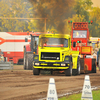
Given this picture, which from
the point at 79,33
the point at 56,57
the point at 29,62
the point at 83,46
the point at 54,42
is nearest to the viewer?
the point at 56,57

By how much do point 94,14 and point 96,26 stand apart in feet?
7.87

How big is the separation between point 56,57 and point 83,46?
3859mm

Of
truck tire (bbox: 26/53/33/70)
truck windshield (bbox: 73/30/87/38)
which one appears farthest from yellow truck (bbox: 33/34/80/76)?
truck windshield (bbox: 73/30/87/38)

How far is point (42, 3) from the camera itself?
18938 mm

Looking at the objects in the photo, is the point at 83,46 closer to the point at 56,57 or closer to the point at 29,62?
the point at 56,57

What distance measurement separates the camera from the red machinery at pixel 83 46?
22.9 m

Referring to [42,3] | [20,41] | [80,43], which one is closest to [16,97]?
[42,3]

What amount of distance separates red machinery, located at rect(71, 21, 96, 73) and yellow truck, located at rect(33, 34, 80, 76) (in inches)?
34.6

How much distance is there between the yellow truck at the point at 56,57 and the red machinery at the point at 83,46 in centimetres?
88

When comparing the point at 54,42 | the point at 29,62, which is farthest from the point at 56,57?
the point at 29,62

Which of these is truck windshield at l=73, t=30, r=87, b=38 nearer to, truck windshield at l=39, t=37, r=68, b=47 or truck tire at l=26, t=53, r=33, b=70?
truck tire at l=26, t=53, r=33, b=70

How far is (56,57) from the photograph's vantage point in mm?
20406

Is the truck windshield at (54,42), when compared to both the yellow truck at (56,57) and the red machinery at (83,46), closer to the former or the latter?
the yellow truck at (56,57)

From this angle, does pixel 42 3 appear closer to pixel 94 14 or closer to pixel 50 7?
pixel 50 7
